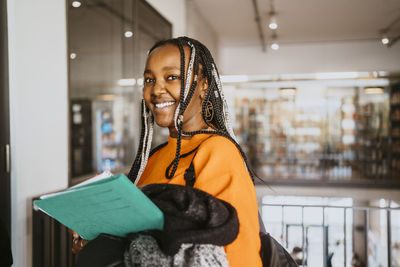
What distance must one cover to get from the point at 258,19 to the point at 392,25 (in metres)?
2.63

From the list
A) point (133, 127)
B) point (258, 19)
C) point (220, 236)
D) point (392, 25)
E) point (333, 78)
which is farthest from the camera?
point (333, 78)

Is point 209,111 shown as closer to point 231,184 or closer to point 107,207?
point 231,184

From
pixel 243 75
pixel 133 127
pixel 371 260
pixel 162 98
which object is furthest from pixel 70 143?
pixel 371 260

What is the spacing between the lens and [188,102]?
978 mm

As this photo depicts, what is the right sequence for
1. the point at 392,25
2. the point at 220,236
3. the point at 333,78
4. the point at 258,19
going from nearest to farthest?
1. the point at 220,236
2. the point at 258,19
3. the point at 392,25
4. the point at 333,78

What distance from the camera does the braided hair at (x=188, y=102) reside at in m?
0.96

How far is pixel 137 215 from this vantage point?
2.43 ft

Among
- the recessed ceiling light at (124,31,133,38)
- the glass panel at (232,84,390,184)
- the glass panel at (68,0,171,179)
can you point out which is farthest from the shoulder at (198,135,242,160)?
the glass panel at (232,84,390,184)

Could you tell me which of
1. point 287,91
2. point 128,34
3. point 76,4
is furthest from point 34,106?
point 287,91

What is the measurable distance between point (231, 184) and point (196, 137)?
0.22 meters

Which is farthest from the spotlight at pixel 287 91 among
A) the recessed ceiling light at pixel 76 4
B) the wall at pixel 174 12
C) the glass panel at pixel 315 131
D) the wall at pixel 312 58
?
the recessed ceiling light at pixel 76 4

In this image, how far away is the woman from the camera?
800 mm

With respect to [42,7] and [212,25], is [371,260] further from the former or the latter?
[42,7]

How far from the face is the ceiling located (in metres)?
4.95
